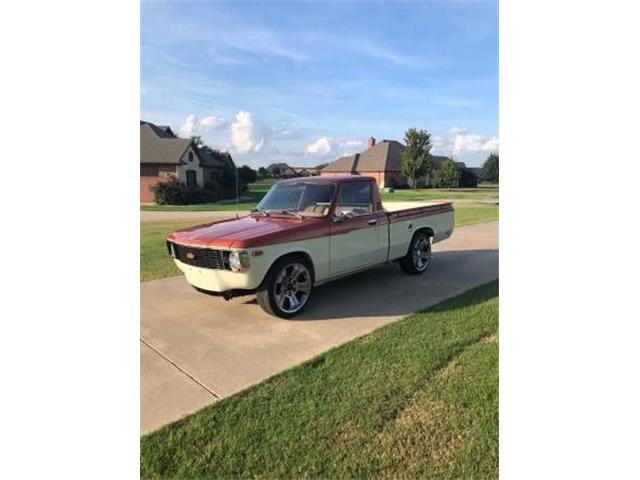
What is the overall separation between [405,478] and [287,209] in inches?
145

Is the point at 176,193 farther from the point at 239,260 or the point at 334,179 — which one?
the point at 239,260

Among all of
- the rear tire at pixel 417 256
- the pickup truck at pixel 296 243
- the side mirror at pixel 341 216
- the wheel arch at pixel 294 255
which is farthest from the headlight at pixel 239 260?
the rear tire at pixel 417 256

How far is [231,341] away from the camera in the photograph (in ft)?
13.9

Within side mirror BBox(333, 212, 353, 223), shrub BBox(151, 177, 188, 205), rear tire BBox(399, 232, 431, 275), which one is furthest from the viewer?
shrub BBox(151, 177, 188, 205)

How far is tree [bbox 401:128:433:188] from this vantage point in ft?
147

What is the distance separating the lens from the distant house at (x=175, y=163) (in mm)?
27781

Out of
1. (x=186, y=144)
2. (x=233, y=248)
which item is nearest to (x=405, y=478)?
(x=233, y=248)

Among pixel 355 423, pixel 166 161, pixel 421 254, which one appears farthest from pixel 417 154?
pixel 355 423

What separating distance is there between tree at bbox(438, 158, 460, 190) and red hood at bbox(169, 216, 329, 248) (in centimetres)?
4431

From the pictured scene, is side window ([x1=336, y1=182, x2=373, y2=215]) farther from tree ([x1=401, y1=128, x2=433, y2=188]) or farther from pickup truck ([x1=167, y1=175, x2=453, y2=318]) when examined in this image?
tree ([x1=401, y1=128, x2=433, y2=188])

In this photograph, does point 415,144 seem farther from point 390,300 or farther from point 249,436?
point 249,436

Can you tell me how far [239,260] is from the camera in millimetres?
4406

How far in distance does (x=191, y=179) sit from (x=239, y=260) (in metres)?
27.2

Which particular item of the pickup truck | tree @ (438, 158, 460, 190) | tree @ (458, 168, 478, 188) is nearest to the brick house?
tree @ (438, 158, 460, 190)
